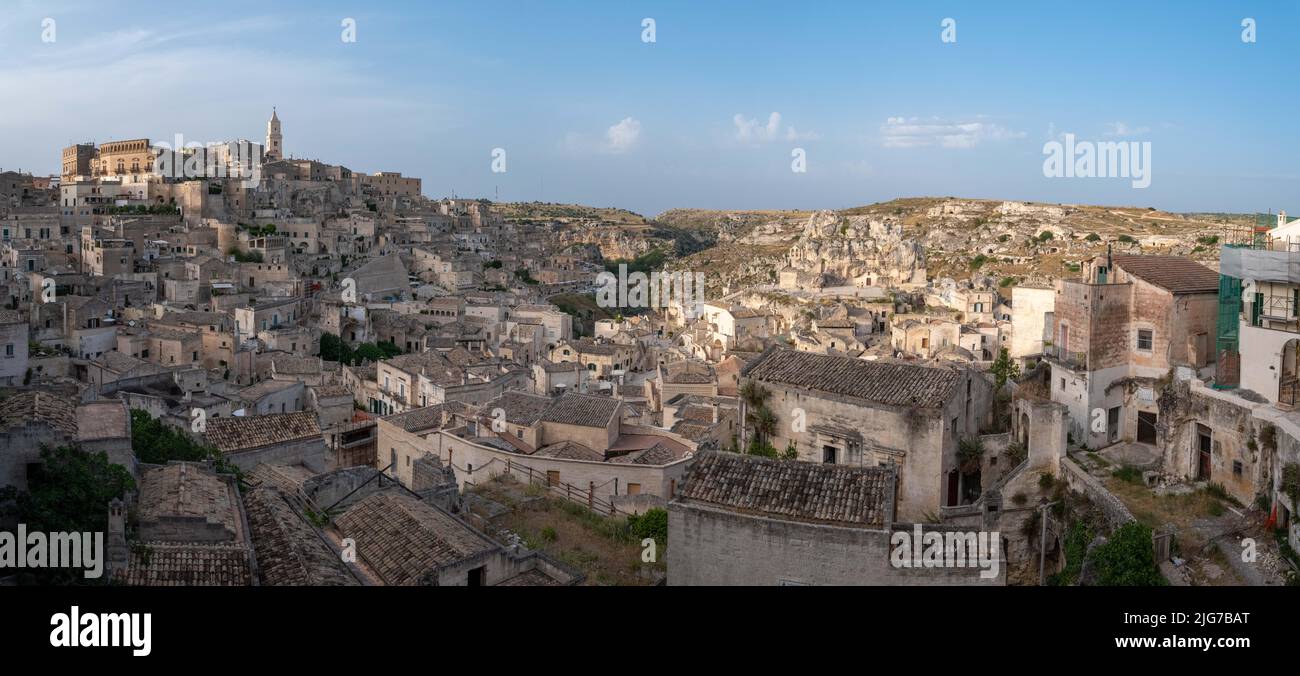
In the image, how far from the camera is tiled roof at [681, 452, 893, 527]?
1217 cm

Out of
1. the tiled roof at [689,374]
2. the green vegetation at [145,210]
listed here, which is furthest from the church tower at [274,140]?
the tiled roof at [689,374]

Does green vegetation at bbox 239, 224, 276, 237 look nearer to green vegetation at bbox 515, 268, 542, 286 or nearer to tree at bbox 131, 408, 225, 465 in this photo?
green vegetation at bbox 515, 268, 542, 286

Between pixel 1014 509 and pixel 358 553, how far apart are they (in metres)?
10.2

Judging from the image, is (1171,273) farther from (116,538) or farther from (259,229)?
(259,229)

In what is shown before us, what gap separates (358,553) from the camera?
13.2m

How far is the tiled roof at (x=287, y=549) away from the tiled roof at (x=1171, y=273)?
49.4 feet

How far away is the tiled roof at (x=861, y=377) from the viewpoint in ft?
53.2

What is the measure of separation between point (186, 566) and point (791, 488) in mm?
7411

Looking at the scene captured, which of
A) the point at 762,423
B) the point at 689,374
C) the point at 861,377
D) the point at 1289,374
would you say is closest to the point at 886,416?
the point at 861,377

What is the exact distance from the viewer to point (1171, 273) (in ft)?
61.3

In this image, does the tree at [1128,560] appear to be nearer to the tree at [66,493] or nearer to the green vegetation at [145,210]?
the tree at [66,493]
